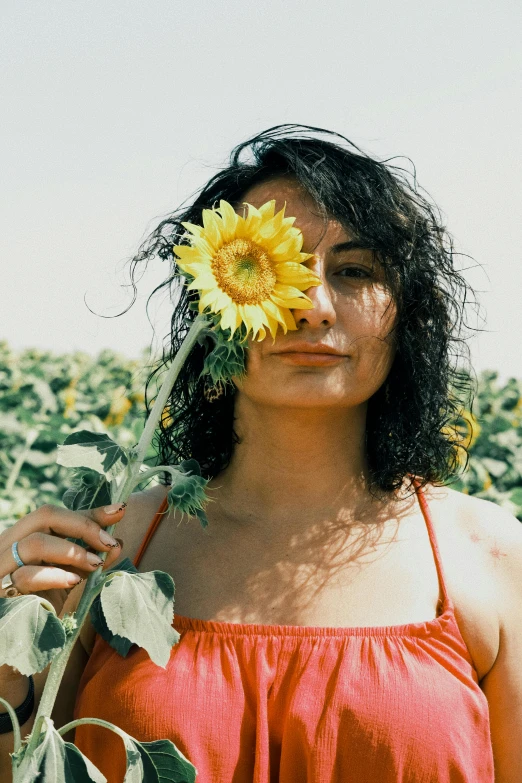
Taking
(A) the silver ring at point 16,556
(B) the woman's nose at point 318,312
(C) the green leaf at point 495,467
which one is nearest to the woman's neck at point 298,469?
(B) the woman's nose at point 318,312

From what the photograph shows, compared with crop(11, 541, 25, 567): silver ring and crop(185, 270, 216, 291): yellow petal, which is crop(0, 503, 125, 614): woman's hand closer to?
crop(11, 541, 25, 567): silver ring

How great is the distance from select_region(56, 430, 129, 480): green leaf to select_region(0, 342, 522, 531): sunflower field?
1155 mm

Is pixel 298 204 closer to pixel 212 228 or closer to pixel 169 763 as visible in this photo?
pixel 212 228

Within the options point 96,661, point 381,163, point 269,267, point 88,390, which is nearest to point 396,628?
point 96,661

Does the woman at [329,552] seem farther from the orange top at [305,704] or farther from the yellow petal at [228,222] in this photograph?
the yellow petal at [228,222]

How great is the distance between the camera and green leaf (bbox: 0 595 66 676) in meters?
1.35

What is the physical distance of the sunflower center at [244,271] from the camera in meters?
1.59

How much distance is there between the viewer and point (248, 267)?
1.62 metres

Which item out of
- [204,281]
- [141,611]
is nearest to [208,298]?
[204,281]

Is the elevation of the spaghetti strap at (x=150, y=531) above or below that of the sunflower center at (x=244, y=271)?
below

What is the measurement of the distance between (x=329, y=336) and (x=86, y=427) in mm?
3981

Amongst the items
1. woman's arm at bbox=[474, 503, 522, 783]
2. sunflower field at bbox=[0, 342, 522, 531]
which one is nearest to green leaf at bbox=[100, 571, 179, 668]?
woman's arm at bbox=[474, 503, 522, 783]

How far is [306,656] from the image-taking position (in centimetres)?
179

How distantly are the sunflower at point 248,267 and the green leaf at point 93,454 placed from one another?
26 cm
